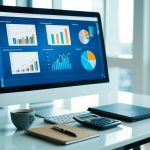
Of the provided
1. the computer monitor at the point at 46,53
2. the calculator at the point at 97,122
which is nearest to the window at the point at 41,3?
the computer monitor at the point at 46,53

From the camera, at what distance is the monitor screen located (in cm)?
129

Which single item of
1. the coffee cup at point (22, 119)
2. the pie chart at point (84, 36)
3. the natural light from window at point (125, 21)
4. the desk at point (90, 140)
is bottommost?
the desk at point (90, 140)

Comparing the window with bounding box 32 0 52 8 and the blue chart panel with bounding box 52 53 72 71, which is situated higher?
the window with bounding box 32 0 52 8

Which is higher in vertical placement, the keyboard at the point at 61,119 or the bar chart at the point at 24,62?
the bar chart at the point at 24,62

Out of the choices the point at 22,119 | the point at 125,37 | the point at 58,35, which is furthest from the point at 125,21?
the point at 22,119

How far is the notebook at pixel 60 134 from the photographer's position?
103 cm

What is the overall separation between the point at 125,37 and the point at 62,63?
2027 mm

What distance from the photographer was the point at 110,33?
3.61m

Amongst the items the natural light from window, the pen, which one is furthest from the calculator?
the natural light from window

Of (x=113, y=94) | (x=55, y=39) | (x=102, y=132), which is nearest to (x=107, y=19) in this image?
(x=113, y=94)

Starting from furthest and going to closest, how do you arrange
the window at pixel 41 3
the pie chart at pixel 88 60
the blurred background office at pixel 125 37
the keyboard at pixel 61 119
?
the window at pixel 41 3 → the blurred background office at pixel 125 37 → the pie chart at pixel 88 60 → the keyboard at pixel 61 119

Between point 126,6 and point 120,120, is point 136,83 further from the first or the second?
point 120,120

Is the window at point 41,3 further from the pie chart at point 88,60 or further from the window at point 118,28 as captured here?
the pie chart at point 88,60

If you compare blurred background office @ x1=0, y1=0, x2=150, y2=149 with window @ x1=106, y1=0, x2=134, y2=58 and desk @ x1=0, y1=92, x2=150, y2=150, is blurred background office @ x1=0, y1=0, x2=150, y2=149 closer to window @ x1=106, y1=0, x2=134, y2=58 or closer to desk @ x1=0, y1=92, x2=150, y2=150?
Answer: window @ x1=106, y1=0, x2=134, y2=58
